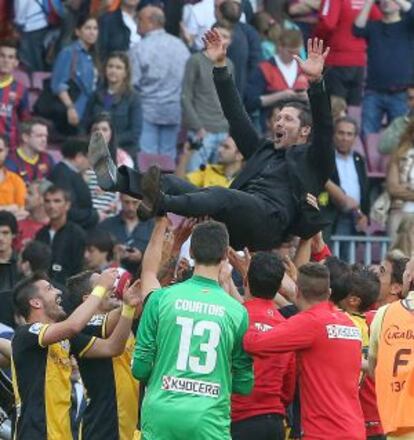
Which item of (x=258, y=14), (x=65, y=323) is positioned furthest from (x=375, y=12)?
(x=65, y=323)

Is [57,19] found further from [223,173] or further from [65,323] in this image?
[65,323]

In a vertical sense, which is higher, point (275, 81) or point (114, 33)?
point (114, 33)

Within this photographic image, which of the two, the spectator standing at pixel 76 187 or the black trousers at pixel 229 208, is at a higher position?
the black trousers at pixel 229 208

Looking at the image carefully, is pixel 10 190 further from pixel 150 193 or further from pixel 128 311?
pixel 150 193

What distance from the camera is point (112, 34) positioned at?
21312mm

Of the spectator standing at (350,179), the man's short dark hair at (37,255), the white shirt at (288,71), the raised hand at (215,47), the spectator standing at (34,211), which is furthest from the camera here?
the white shirt at (288,71)

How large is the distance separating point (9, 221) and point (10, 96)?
2758 mm

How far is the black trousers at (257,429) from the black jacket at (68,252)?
5.49 metres

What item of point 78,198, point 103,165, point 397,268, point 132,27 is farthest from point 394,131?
point 103,165

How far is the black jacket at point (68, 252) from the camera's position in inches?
687

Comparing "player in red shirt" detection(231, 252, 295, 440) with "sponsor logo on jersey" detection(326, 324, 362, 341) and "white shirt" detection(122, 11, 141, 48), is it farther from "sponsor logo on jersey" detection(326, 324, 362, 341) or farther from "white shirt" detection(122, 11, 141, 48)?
"white shirt" detection(122, 11, 141, 48)

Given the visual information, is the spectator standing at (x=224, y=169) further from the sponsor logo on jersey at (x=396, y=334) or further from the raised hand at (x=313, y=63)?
the sponsor logo on jersey at (x=396, y=334)

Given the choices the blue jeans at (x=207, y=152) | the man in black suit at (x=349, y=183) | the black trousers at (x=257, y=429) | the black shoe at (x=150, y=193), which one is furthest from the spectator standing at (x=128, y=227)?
the black shoe at (x=150, y=193)

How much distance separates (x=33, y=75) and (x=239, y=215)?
351 inches
